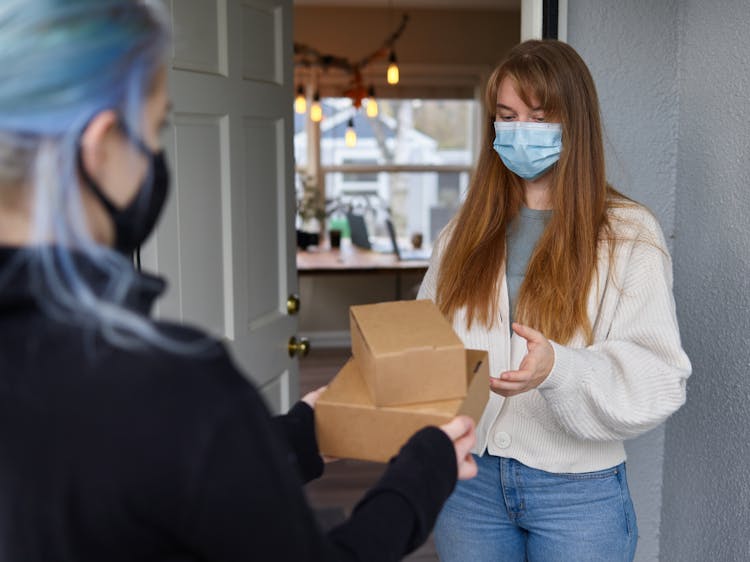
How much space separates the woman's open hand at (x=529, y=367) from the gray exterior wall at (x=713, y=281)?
A: 2.00 feet

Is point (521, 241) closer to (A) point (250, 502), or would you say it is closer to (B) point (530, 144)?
(B) point (530, 144)

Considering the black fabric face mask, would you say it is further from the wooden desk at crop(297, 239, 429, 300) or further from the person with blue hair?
the wooden desk at crop(297, 239, 429, 300)

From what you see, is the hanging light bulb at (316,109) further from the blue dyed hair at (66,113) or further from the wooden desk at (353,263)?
the blue dyed hair at (66,113)

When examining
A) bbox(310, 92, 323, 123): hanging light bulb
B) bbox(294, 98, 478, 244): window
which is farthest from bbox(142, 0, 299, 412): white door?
bbox(294, 98, 478, 244): window

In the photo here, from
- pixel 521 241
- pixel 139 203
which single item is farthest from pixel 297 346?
pixel 139 203

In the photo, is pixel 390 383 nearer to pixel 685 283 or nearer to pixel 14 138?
pixel 14 138

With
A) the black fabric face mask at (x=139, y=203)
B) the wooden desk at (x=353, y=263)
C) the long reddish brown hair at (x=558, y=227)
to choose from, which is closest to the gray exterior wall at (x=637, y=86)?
the long reddish brown hair at (x=558, y=227)

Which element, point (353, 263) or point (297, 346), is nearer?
point (297, 346)

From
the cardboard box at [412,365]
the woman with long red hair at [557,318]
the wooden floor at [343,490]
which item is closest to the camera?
the cardboard box at [412,365]

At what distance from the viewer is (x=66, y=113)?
1.93 feet

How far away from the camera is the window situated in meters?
6.89

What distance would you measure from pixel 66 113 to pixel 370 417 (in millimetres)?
560

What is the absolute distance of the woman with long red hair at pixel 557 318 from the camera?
54.3 inches

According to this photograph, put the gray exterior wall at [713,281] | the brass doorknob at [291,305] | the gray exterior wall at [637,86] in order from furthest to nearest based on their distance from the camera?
the brass doorknob at [291,305], the gray exterior wall at [637,86], the gray exterior wall at [713,281]
